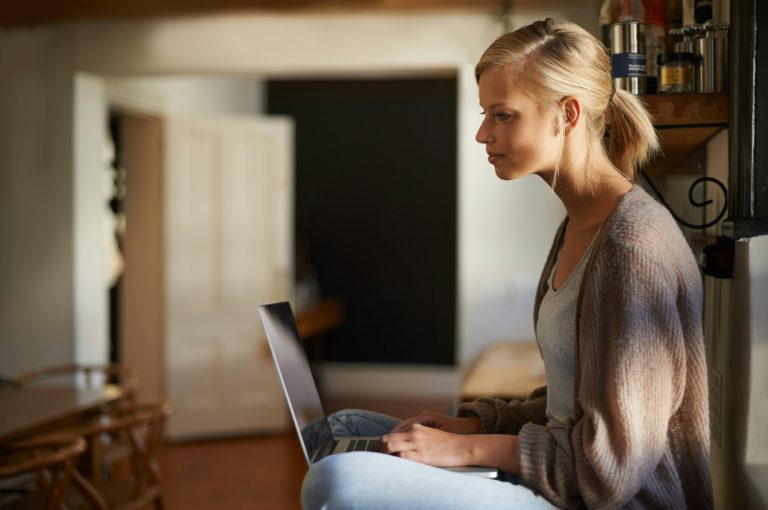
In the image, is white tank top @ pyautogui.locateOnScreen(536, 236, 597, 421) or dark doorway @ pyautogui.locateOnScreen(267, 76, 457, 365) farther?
dark doorway @ pyautogui.locateOnScreen(267, 76, 457, 365)

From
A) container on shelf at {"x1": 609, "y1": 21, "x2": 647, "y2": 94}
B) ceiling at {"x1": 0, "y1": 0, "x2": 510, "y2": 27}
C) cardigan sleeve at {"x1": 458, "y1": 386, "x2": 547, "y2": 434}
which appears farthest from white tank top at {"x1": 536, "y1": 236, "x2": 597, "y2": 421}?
ceiling at {"x1": 0, "y1": 0, "x2": 510, "y2": 27}

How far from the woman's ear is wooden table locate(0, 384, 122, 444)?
7.50 ft

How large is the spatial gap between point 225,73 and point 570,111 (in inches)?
144

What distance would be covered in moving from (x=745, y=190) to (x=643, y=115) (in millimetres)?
235

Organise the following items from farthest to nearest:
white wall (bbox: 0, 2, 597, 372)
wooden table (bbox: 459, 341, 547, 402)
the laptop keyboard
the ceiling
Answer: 1. white wall (bbox: 0, 2, 597, 372)
2. the ceiling
3. wooden table (bbox: 459, 341, 547, 402)
4. the laptop keyboard

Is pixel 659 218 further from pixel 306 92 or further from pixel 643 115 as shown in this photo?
pixel 306 92

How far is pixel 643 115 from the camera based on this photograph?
1546mm

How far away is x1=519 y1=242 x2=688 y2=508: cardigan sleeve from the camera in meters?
1.29

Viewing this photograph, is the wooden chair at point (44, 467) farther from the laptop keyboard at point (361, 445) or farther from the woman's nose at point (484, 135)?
the woman's nose at point (484, 135)

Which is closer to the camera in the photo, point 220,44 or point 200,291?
point 220,44

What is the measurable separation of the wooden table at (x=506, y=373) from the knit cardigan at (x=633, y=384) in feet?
5.48

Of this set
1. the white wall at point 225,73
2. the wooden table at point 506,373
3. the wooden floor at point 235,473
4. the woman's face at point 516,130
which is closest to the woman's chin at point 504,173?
the woman's face at point 516,130

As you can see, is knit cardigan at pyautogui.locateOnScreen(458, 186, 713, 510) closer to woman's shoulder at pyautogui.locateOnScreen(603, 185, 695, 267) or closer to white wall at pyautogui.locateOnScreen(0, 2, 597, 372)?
woman's shoulder at pyautogui.locateOnScreen(603, 185, 695, 267)

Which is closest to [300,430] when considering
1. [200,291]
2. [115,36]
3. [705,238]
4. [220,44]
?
[705,238]
